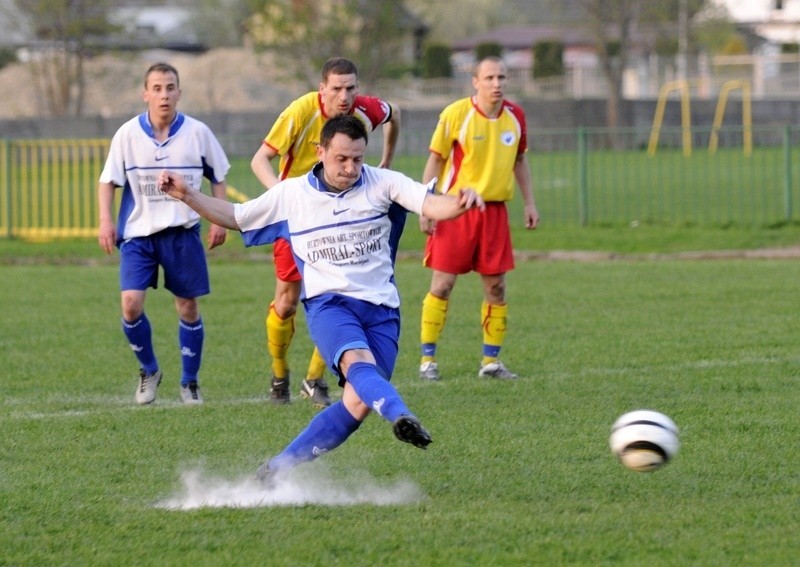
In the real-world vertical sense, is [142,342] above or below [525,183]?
below

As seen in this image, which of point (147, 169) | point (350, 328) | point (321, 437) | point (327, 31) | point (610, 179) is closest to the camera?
point (321, 437)

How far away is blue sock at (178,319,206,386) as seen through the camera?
7945 mm

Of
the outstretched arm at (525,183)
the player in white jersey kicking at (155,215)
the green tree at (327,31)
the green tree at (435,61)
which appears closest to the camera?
the player in white jersey kicking at (155,215)

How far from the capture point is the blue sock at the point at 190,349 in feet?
26.1

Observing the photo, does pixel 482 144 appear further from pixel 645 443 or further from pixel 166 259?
pixel 645 443

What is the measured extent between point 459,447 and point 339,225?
1349 millimetres

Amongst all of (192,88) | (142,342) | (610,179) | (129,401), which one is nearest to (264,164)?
(142,342)

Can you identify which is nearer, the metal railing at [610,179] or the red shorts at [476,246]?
the red shorts at [476,246]

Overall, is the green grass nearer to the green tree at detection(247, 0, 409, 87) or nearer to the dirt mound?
the green tree at detection(247, 0, 409, 87)

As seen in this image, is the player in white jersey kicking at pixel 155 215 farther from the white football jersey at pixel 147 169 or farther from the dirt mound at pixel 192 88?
the dirt mound at pixel 192 88

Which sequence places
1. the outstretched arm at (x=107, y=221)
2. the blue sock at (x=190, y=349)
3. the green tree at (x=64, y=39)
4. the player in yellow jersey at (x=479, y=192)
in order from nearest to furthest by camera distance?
the outstretched arm at (x=107, y=221), the blue sock at (x=190, y=349), the player in yellow jersey at (x=479, y=192), the green tree at (x=64, y=39)

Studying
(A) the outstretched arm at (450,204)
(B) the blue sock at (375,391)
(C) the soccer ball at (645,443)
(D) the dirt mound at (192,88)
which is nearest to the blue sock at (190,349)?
(B) the blue sock at (375,391)

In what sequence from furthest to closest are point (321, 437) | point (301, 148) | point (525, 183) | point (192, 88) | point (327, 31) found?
point (192, 88) < point (327, 31) < point (525, 183) < point (301, 148) < point (321, 437)

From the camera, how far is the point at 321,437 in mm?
5516
